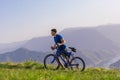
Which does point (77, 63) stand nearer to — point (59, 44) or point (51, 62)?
point (59, 44)

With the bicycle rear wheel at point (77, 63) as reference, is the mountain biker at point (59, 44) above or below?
above

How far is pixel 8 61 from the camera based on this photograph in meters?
24.8

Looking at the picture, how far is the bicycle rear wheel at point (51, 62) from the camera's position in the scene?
21.3 meters

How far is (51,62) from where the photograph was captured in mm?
21625

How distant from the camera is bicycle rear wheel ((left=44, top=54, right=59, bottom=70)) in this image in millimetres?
21297

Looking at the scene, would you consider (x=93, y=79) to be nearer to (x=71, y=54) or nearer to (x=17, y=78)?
(x=17, y=78)

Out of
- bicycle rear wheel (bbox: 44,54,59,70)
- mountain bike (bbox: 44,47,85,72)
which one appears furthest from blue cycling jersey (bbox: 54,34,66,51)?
bicycle rear wheel (bbox: 44,54,59,70)

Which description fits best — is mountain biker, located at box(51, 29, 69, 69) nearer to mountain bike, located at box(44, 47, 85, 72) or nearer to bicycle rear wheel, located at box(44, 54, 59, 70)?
mountain bike, located at box(44, 47, 85, 72)

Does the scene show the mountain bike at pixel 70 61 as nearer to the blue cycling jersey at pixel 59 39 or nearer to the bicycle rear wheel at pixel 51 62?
the bicycle rear wheel at pixel 51 62

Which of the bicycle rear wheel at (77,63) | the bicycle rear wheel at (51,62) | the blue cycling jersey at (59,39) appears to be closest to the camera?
the blue cycling jersey at (59,39)

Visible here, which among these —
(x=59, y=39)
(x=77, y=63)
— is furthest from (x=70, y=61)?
(x=59, y=39)

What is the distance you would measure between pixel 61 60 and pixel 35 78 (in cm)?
1139

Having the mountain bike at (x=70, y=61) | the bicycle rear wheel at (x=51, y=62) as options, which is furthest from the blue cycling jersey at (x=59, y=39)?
the bicycle rear wheel at (x=51, y=62)

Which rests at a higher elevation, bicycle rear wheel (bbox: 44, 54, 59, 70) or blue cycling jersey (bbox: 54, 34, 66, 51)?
blue cycling jersey (bbox: 54, 34, 66, 51)
